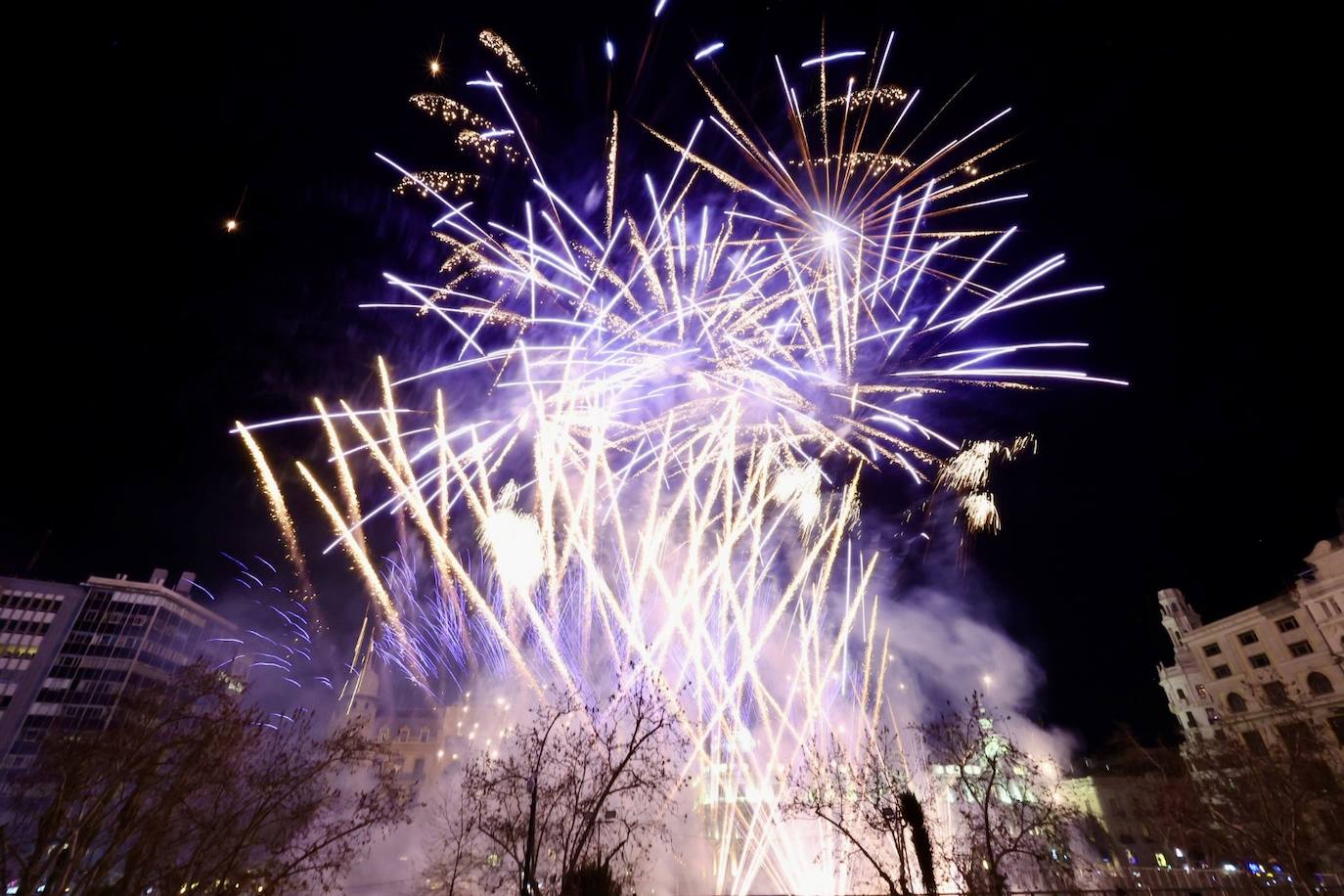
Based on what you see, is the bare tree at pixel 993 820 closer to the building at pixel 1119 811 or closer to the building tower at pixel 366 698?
the building at pixel 1119 811

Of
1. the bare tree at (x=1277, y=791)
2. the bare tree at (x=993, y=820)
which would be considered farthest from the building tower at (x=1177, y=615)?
the bare tree at (x=993, y=820)

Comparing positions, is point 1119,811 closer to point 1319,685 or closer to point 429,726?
point 1319,685

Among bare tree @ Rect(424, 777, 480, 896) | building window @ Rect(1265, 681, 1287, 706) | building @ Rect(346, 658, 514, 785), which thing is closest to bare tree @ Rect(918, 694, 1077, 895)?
building window @ Rect(1265, 681, 1287, 706)

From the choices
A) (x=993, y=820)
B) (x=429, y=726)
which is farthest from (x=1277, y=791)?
(x=429, y=726)

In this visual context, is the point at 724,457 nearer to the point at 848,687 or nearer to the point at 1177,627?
the point at 848,687

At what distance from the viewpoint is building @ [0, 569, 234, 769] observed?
2835 inches

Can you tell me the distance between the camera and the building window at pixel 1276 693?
36.7 meters

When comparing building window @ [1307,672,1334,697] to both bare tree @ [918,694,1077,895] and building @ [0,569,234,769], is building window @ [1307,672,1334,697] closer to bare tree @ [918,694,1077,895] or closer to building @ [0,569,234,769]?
bare tree @ [918,694,1077,895]

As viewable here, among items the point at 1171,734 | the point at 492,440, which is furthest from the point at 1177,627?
the point at 492,440

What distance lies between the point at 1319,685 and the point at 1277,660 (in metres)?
3.39

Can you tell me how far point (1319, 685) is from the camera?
39.8 metres

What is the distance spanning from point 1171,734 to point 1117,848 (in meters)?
14.7

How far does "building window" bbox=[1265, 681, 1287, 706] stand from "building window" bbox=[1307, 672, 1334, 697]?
4.56 feet

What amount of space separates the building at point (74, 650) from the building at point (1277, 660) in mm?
105790
